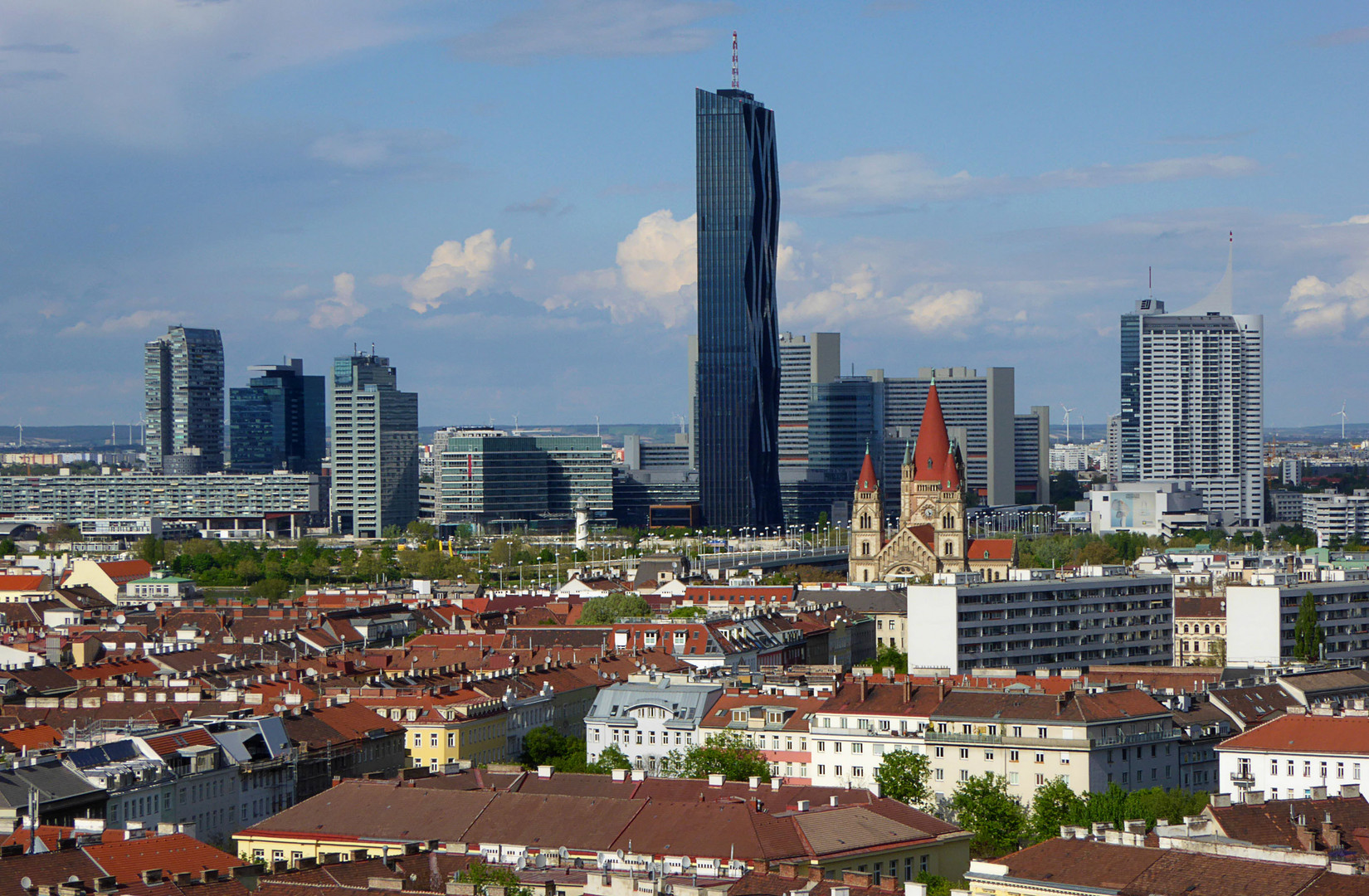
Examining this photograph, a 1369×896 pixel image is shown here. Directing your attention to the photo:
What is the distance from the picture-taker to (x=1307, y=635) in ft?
482

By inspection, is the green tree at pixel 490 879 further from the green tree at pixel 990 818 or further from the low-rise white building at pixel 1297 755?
the low-rise white building at pixel 1297 755

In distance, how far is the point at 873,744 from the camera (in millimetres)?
98125

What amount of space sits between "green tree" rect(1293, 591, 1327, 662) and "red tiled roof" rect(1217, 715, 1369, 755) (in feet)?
189

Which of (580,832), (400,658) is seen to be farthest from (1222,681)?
(580,832)

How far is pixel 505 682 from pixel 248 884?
53370mm

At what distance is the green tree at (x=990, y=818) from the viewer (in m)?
78.6

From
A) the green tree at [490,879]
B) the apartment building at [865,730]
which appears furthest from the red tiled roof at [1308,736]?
the green tree at [490,879]

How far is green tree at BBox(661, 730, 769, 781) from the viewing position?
91.6 meters

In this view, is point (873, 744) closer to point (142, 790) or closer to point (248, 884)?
point (142, 790)

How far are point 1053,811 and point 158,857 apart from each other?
3427 cm

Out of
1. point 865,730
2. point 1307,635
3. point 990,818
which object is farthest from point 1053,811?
point 1307,635

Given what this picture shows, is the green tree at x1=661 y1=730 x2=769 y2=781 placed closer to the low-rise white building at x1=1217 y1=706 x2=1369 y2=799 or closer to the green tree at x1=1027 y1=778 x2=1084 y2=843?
the green tree at x1=1027 y1=778 x2=1084 y2=843

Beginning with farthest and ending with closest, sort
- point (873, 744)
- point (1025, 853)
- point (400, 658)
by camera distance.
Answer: point (400, 658)
point (873, 744)
point (1025, 853)

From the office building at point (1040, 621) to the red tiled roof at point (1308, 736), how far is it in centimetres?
5361
